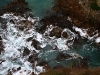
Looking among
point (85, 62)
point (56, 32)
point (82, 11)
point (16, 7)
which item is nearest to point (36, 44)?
point (56, 32)

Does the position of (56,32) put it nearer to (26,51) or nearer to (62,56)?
(62,56)

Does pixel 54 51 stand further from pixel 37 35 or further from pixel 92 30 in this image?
pixel 92 30

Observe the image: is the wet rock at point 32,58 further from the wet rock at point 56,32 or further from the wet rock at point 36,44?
the wet rock at point 56,32

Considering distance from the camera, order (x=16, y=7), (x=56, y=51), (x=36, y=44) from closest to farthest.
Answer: (x=56, y=51) → (x=36, y=44) → (x=16, y=7)

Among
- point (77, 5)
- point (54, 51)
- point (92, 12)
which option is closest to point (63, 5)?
point (77, 5)

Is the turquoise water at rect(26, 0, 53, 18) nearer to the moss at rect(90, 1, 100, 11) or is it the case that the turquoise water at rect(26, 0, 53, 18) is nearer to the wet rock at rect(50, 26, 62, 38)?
the wet rock at rect(50, 26, 62, 38)

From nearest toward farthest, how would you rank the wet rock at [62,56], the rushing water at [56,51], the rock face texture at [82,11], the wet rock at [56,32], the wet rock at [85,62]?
the wet rock at [85,62]
the rushing water at [56,51]
the wet rock at [62,56]
the wet rock at [56,32]
the rock face texture at [82,11]

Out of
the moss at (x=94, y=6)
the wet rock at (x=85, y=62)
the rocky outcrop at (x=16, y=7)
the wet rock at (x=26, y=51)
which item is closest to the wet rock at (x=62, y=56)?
the wet rock at (x=85, y=62)

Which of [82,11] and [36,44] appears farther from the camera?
[82,11]

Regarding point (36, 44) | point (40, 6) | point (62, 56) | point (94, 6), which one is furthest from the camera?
point (40, 6)
